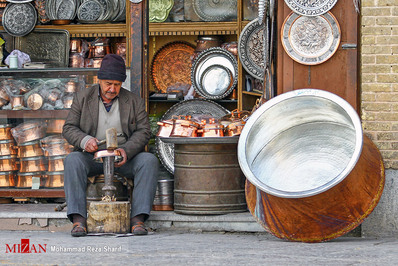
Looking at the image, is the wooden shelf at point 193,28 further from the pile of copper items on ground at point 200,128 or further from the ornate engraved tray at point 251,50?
the pile of copper items on ground at point 200,128

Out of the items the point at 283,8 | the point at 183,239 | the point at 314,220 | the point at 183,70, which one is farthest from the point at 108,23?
the point at 314,220

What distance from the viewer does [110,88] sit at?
21.8 feet

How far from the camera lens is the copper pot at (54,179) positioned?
762 centimetres

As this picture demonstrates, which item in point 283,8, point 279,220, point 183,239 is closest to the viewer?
point 279,220

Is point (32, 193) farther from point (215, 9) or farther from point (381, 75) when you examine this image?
point (381, 75)

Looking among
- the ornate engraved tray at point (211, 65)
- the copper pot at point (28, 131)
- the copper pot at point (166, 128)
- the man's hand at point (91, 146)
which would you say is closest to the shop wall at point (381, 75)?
the copper pot at point (166, 128)

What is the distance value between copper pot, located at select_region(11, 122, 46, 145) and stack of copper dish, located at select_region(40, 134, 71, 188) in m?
0.08

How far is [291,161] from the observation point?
6449 millimetres

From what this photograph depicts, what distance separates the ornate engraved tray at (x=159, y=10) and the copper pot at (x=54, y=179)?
243 centimetres

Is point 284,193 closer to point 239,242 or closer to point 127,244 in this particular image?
point 239,242

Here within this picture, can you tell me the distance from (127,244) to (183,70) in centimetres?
403

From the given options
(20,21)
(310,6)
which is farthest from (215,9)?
(310,6)

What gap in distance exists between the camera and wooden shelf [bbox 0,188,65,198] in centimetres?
756
